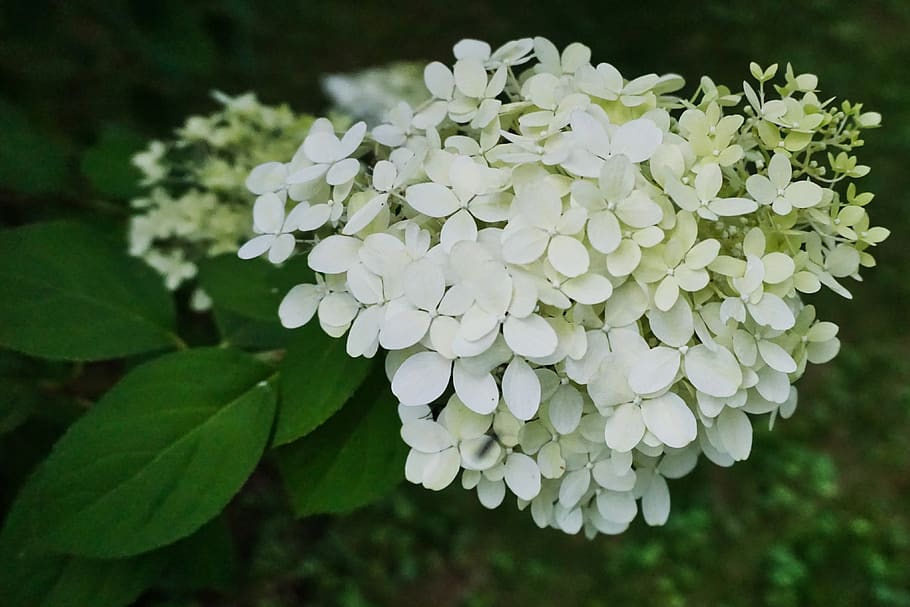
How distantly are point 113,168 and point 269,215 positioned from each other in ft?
1.97

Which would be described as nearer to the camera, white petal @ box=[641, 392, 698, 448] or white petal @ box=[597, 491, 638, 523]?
white petal @ box=[641, 392, 698, 448]

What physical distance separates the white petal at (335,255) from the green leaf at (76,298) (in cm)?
41

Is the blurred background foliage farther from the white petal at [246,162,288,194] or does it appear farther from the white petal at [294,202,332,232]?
the white petal at [294,202,332,232]

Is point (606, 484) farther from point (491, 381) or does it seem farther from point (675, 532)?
point (675, 532)

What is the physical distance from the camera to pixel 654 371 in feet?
2.09

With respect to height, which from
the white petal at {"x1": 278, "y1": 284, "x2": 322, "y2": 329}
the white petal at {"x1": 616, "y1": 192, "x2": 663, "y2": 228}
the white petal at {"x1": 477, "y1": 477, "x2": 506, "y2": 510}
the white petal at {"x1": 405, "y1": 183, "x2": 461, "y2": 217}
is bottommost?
the white petal at {"x1": 477, "y1": 477, "x2": 506, "y2": 510}

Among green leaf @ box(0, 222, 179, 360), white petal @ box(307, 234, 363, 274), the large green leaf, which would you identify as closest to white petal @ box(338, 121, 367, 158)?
white petal @ box(307, 234, 363, 274)

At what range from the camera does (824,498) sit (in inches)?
88.7

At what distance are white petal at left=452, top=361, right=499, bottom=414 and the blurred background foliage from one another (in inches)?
33.9

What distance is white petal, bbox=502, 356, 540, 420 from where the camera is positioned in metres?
0.63

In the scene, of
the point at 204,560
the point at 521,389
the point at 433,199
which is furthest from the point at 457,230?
the point at 204,560

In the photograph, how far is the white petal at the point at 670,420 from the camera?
646 millimetres

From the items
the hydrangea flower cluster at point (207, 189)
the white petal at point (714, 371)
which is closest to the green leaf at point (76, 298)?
the hydrangea flower cluster at point (207, 189)

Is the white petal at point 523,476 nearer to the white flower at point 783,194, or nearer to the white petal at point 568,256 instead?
the white petal at point 568,256
